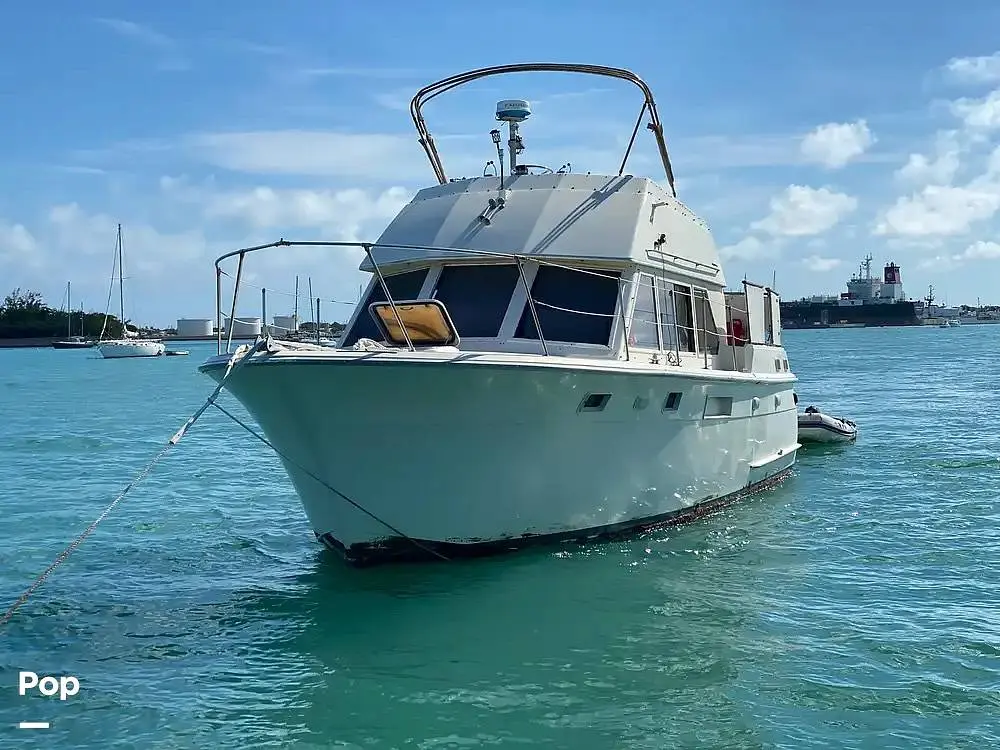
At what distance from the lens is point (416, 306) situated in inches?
345

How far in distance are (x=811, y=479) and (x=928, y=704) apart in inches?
369

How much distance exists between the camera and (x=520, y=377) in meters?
8.45

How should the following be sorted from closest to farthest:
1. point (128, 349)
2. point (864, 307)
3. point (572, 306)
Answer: point (572, 306)
point (128, 349)
point (864, 307)

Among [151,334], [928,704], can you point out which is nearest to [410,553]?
[928,704]

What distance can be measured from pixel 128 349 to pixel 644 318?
79.5m

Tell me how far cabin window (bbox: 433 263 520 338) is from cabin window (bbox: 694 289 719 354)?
2890mm

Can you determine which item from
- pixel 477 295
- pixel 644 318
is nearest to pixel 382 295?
pixel 477 295

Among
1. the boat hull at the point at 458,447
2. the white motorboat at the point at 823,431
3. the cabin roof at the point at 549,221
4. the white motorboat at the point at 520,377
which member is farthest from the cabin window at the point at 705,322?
the white motorboat at the point at 823,431

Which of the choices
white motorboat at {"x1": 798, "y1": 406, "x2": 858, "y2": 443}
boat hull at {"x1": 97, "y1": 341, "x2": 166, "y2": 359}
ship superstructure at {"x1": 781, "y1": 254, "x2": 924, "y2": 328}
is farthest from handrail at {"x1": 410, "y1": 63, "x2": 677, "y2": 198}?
ship superstructure at {"x1": 781, "y1": 254, "x2": 924, "y2": 328}

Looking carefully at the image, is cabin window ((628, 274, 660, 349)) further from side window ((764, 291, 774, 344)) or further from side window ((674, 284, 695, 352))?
side window ((764, 291, 774, 344))

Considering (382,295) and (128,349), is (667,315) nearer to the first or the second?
(382,295)

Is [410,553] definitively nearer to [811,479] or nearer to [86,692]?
[86,692]

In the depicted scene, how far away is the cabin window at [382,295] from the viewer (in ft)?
35.9

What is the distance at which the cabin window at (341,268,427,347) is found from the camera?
11.0 m
